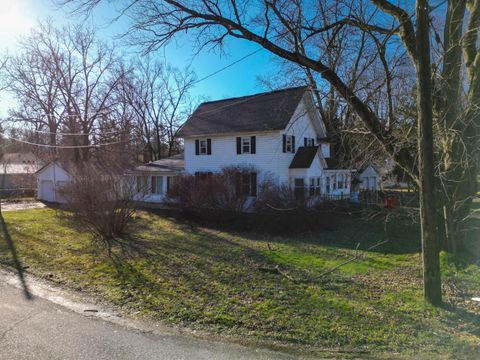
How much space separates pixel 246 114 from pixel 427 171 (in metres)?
17.7

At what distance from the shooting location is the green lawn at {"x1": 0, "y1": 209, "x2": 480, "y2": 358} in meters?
4.22

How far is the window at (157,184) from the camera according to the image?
2445 cm

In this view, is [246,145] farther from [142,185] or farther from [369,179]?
[369,179]

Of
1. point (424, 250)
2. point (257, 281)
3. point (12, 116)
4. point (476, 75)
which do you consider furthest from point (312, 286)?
point (12, 116)

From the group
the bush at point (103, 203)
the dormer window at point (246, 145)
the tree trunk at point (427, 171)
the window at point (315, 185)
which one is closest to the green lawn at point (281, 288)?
the tree trunk at point (427, 171)

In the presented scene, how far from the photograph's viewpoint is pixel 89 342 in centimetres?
391

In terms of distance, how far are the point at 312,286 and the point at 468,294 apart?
2653 mm

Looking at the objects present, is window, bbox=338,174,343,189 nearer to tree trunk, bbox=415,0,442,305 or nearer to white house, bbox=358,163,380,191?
white house, bbox=358,163,380,191

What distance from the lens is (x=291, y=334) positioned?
4.27m

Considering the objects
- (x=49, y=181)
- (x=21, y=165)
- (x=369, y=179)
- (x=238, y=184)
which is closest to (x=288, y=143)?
(x=238, y=184)

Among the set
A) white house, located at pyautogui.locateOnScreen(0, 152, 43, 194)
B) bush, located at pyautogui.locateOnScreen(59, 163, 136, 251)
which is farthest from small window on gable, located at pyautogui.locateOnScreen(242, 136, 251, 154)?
white house, located at pyautogui.locateOnScreen(0, 152, 43, 194)

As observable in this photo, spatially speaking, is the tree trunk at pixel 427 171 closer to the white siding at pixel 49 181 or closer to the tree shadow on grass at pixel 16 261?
the tree shadow on grass at pixel 16 261

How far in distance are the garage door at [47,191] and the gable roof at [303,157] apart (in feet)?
65.8

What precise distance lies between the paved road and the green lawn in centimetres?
49
